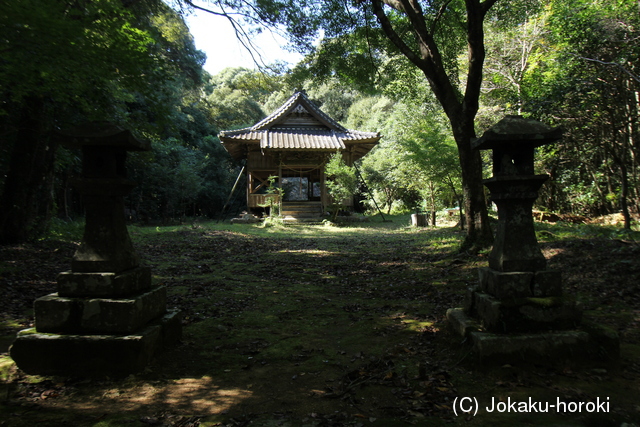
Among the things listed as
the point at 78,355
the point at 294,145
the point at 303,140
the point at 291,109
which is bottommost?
the point at 78,355

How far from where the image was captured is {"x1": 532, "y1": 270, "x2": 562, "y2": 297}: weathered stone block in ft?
9.61

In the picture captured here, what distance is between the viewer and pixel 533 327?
2836mm

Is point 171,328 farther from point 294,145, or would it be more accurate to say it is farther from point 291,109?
point 291,109

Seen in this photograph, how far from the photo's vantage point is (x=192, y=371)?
289 cm

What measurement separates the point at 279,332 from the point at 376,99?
101 ft

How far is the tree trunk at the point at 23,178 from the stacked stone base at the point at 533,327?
A: 8598mm

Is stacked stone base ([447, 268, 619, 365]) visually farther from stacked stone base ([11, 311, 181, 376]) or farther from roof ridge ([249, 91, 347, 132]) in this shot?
roof ridge ([249, 91, 347, 132])

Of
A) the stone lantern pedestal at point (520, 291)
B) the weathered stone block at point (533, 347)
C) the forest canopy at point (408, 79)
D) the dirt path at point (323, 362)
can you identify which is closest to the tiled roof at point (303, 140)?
the forest canopy at point (408, 79)

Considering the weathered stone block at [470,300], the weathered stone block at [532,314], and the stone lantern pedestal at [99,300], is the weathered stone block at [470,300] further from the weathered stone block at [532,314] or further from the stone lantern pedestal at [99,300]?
the stone lantern pedestal at [99,300]

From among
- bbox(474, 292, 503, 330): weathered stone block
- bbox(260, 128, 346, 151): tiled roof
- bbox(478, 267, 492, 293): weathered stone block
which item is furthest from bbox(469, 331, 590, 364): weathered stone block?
bbox(260, 128, 346, 151): tiled roof

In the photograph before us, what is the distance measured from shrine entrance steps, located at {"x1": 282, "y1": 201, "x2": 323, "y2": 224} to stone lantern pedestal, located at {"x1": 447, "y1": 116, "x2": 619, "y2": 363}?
14.1 m

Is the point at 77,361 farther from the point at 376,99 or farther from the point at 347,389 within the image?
the point at 376,99

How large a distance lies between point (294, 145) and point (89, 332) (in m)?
14.7

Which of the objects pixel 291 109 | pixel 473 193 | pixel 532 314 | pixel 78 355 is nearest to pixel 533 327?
pixel 532 314
